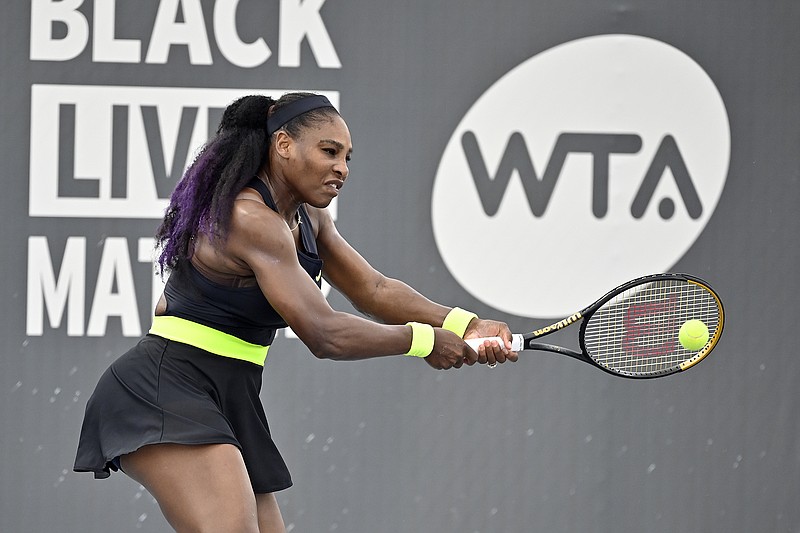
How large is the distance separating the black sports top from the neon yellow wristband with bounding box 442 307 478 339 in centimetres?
44

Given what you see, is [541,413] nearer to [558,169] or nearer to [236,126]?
[558,169]

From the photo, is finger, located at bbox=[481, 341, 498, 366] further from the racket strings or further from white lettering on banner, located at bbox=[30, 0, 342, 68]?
white lettering on banner, located at bbox=[30, 0, 342, 68]

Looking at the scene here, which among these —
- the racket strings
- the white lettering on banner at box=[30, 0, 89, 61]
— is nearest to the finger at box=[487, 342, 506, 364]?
the racket strings

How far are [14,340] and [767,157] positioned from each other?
2.65m

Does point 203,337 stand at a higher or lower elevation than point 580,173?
lower

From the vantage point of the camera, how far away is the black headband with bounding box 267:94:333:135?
7.77 ft

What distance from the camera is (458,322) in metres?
2.59

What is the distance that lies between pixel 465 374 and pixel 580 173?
80cm

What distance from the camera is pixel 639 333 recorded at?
298 cm

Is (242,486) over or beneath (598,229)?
beneath

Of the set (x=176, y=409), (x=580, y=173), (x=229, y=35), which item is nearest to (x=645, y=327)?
(x=580, y=173)

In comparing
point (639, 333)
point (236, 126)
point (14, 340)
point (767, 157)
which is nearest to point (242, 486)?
point (236, 126)

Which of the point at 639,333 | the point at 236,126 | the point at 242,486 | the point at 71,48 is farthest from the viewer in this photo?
the point at 71,48

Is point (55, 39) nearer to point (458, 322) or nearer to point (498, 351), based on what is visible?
point (458, 322)
